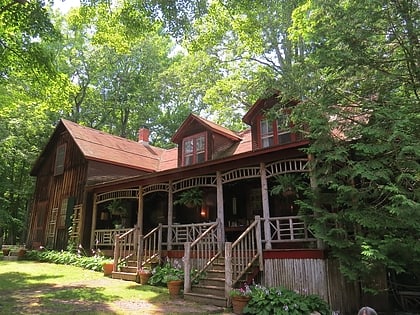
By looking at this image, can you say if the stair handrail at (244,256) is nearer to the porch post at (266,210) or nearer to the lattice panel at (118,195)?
the porch post at (266,210)

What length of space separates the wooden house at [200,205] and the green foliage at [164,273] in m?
0.48

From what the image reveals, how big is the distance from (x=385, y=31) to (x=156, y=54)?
1169 inches

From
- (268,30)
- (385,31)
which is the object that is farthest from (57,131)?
(385,31)

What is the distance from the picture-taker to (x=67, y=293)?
8492 millimetres

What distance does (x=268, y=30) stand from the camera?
71.9 ft

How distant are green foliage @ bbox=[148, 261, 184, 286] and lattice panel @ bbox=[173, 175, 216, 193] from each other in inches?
107

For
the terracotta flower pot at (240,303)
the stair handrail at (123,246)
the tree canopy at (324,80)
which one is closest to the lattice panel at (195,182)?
the stair handrail at (123,246)

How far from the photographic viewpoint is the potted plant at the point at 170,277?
339 inches

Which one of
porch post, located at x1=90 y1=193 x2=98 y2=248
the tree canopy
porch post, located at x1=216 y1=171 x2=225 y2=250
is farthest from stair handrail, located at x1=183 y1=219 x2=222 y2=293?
porch post, located at x1=90 y1=193 x2=98 y2=248

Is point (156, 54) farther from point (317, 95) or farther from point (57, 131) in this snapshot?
point (317, 95)

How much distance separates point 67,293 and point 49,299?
2.54 ft

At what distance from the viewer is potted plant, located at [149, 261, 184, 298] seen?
860 cm

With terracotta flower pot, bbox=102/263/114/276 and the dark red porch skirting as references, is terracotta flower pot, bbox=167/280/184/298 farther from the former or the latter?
terracotta flower pot, bbox=102/263/114/276

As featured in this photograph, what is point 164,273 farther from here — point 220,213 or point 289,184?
point 289,184
